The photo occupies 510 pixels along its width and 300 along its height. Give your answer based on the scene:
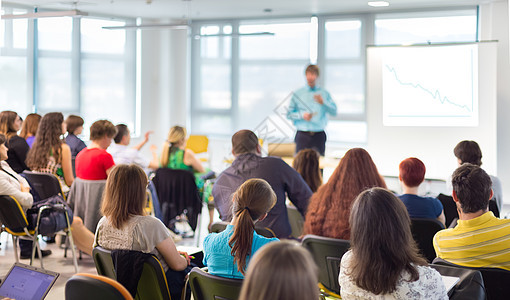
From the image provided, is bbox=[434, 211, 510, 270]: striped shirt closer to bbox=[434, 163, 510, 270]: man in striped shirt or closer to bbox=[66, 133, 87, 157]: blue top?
bbox=[434, 163, 510, 270]: man in striped shirt

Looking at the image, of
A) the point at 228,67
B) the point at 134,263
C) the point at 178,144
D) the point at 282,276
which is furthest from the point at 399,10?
the point at 282,276

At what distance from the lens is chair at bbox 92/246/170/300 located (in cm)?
282

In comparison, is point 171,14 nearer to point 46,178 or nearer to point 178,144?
point 178,144

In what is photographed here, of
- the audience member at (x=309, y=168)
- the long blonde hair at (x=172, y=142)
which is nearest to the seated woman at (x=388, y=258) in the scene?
the audience member at (x=309, y=168)

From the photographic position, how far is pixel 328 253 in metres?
3.12

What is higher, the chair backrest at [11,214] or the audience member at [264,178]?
the audience member at [264,178]

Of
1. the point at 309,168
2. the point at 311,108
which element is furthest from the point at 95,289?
the point at 311,108

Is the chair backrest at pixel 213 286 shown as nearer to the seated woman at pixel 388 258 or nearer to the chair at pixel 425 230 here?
the seated woman at pixel 388 258

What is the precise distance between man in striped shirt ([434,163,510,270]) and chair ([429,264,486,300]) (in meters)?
0.26

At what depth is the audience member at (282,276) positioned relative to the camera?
1275 mm

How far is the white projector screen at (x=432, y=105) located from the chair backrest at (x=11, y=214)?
16.4 feet

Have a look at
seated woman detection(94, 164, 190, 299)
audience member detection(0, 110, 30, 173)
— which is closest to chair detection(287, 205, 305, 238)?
seated woman detection(94, 164, 190, 299)

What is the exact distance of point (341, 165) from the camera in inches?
142

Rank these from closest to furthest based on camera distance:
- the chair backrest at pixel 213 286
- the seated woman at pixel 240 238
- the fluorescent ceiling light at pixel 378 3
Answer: the chair backrest at pixel 213 286 → the seated woman at pixel 240 238 → the fluorescent ceiling light at pixel 378 3
